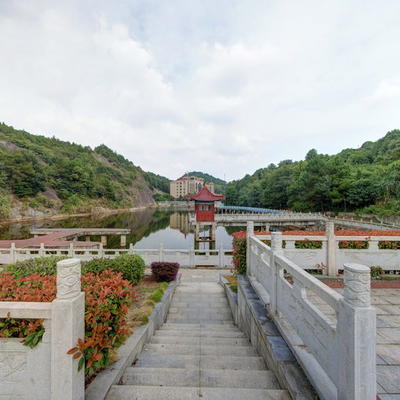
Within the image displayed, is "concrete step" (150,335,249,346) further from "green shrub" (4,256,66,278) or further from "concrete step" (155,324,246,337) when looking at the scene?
"green shrub" (4,256,66,278)

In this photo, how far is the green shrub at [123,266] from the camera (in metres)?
5.65

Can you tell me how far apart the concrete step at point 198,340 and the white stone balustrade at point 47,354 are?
220 centimetres

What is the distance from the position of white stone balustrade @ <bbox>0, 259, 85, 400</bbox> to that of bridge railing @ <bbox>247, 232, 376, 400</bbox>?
6.81 feet

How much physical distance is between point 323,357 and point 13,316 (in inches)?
105

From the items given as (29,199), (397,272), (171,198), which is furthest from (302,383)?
(171,198)

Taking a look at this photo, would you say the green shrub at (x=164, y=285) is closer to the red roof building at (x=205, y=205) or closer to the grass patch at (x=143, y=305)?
the grass patch at (x=143, y=305)

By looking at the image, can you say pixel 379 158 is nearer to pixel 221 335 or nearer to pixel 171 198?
pixel 221 335

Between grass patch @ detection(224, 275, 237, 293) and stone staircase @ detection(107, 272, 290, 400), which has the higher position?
stone staircase @ detection(107, 272, 290, 400)

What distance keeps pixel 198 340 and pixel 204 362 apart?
0.91 m

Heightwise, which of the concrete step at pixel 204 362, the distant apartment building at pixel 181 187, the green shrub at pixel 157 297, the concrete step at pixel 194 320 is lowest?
the concrete step at pixel 194 320

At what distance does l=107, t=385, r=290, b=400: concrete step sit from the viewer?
202cm

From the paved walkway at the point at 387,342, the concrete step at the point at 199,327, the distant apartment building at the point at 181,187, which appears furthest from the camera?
the distant apartment building at the point at 181,187

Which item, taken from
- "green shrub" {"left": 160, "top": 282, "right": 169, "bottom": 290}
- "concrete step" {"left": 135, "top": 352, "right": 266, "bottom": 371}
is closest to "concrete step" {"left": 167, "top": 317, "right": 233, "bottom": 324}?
"green shrub" {"left": 160, "top": 282, "right": 169, "bottom": 290}

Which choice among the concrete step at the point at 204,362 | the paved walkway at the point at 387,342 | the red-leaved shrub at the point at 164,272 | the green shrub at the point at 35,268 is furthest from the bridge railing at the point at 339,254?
the green shrub at the point at 35,268
